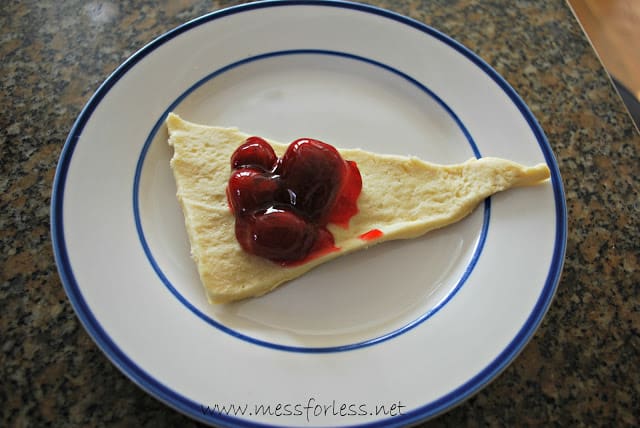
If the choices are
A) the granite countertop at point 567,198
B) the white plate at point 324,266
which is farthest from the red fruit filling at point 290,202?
the granite countertop at point 567,198

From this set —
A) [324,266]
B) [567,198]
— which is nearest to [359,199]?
[324,266]

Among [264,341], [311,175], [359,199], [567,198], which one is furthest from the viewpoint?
[567,198]

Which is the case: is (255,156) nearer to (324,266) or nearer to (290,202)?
(290,202)

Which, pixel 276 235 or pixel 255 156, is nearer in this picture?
pixel 276 235

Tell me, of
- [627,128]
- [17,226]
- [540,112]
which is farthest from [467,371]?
[17,226]

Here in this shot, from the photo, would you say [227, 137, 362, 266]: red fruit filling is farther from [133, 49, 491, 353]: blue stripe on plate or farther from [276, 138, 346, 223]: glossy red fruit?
[133, 49, 491, 353]: blue stripe on plate

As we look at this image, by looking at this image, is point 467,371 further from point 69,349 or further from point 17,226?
point 17,226

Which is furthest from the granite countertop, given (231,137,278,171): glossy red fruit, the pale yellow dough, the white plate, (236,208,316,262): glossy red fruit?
(231,137,278,171): glossy red fruit

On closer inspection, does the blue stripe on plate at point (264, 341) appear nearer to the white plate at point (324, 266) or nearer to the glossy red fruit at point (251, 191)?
the white plate at point (324, 266)
